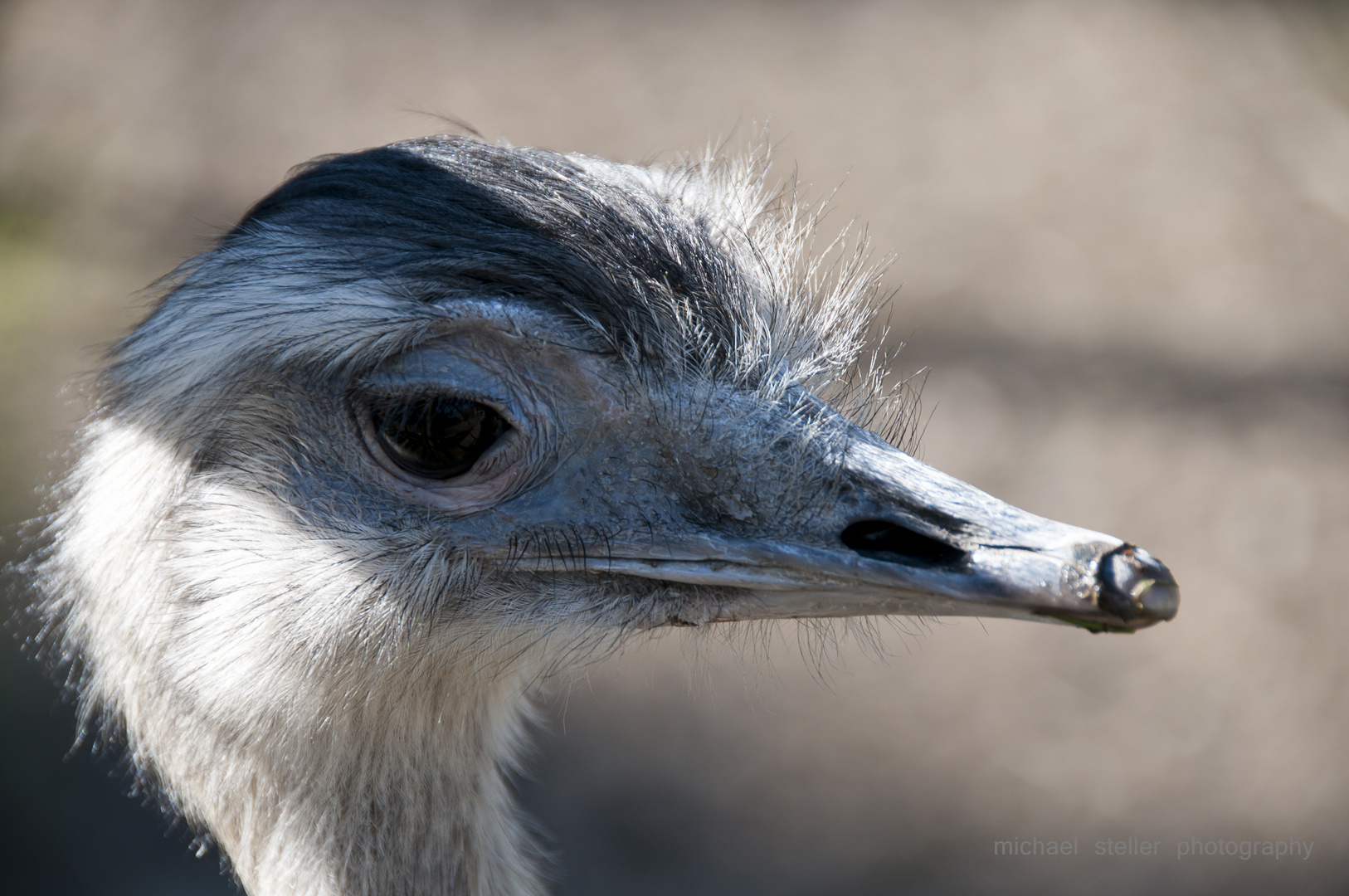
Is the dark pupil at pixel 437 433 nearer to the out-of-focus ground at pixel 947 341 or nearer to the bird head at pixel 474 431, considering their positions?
the bird head at pixel 474 431

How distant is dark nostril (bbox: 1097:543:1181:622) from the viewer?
51.0 inches

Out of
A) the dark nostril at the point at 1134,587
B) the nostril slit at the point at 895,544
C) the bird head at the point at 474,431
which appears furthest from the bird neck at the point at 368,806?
the dark nostril at the point at 1134,587

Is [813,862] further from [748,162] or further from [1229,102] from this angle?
[1229,102]

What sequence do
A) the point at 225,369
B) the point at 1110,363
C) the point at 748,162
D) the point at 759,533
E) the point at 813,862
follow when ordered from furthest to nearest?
1. the point at 1110,363
2. the point at 813,862
3. the point at 748,162
4. the point at 225,369
5. the point at 759,533

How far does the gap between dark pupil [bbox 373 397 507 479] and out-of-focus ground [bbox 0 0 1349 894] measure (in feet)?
4.16

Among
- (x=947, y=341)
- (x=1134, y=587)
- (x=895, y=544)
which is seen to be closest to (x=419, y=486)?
(x=895, y=544)

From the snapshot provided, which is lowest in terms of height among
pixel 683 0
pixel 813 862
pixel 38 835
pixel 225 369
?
pixel 38 835

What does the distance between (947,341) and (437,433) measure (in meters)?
3.02

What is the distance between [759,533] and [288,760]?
0.76 meters

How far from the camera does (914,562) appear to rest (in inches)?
55.6

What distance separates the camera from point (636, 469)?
1609mm

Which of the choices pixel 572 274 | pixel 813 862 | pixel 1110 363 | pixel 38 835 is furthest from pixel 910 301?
pixel 38 835

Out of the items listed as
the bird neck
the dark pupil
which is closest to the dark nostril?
the dark pupil

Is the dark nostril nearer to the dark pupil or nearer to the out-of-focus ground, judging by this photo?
the dark pupil
